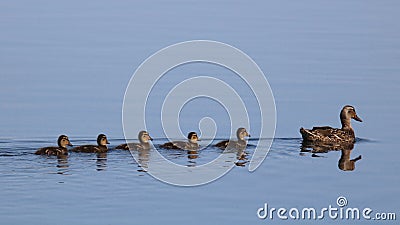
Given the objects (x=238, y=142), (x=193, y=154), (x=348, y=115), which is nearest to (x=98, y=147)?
(x=193, y=154)

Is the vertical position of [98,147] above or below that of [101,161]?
above

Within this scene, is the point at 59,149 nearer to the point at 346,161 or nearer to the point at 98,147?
the point at 98,147

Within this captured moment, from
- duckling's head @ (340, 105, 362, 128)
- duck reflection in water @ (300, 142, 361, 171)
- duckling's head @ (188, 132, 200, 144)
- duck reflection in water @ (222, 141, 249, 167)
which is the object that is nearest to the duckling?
duckling's head @ (188, 132, 200, 144)

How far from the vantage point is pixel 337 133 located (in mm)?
13625

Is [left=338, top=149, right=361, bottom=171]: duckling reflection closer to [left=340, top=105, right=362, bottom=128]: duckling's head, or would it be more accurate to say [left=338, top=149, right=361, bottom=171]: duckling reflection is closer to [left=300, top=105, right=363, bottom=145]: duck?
[left=300, top=105, right=363, bottom=145]: duck

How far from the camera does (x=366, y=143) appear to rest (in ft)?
43.7

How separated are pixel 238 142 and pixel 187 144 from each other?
571 mm

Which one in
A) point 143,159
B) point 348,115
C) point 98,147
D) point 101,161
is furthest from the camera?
point 348,115

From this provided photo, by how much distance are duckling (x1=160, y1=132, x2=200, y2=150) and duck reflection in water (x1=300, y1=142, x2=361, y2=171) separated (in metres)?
Answer: 1.12

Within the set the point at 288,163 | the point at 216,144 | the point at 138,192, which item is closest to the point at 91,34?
the point at 216,144

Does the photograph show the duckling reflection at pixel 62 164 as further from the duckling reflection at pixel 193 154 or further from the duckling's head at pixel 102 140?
the duckling reflection at pixel 193 154

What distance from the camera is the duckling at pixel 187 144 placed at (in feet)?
41.6

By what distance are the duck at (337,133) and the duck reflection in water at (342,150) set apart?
6cm

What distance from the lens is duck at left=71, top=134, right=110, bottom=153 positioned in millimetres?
12211
